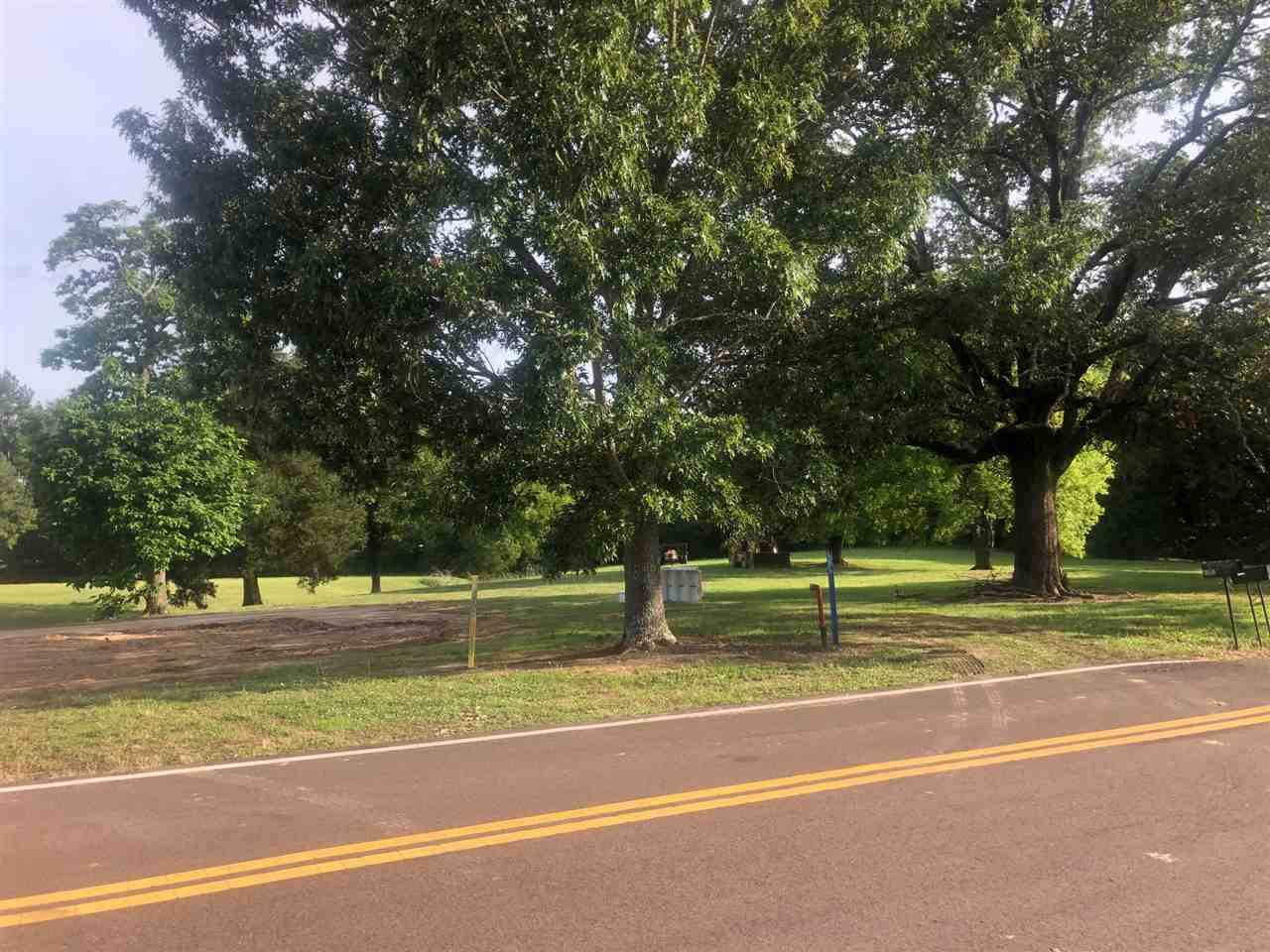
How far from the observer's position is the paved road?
3.95 m

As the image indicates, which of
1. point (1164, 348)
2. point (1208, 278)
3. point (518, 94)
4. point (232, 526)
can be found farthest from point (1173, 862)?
point (232, 526)

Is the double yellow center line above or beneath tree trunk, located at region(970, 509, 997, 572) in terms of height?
beneath

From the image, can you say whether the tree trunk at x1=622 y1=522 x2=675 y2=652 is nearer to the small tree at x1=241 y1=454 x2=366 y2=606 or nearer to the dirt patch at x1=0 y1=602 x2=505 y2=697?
the dirt patch at x1=0 y1=602 x2=505 y2=697

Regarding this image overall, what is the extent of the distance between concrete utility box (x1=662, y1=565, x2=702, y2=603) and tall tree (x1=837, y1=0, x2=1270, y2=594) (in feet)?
13.9

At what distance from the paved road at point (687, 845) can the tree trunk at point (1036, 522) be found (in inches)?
556

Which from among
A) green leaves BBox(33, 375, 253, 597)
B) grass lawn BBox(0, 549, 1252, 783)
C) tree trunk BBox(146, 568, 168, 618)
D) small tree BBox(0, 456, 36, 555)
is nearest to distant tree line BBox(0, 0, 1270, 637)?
grass lawn BBox(0, 549, 1252, 783)

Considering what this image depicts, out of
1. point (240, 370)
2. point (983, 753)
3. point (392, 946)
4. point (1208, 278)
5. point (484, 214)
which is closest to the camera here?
point (392, 946)

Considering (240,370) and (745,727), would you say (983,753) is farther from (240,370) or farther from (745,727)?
(240,370)

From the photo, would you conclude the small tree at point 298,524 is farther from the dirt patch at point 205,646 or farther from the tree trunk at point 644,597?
the tree trunk at point 644,597

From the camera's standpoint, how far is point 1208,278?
18.8 metres

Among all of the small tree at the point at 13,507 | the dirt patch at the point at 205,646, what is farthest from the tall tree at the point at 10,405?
the dirt patch at the point at 205,646

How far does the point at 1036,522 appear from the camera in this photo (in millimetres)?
21406

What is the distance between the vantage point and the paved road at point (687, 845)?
3.95 meters

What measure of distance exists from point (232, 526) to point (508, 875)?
25.6m
